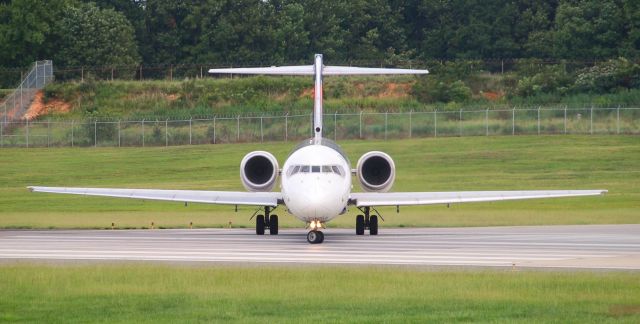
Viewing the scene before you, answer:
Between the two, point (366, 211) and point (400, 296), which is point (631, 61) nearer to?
point (366, 211)

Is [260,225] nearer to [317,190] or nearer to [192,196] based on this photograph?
[192,196]

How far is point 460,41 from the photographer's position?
97.6 metres

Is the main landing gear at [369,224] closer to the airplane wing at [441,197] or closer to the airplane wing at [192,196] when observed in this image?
the airplane wing at [441,197]

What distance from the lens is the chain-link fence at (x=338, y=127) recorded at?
237 ft

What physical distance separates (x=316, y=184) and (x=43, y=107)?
5326 centimetres

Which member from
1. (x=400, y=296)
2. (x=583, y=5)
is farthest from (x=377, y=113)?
(x=400, y=296)

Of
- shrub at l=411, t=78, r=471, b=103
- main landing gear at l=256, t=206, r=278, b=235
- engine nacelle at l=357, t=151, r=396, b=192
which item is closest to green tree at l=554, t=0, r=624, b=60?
shrub at l=411, t=78, r=471, b=103

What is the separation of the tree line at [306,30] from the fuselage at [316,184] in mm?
56086

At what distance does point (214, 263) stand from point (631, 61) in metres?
58.5

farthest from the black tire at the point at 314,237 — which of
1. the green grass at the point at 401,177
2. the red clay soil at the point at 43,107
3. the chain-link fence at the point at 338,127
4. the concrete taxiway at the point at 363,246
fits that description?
the red clay soil at the point at 43,107

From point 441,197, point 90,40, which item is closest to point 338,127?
point 90,40

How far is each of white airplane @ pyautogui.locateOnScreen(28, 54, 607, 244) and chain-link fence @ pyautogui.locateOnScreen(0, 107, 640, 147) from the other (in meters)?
35.2

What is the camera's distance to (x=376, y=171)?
36188 mm

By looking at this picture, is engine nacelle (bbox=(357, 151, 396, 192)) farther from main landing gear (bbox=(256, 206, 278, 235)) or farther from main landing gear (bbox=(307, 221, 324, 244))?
main landing gear (bbox=(307, 221, 324, 244))
